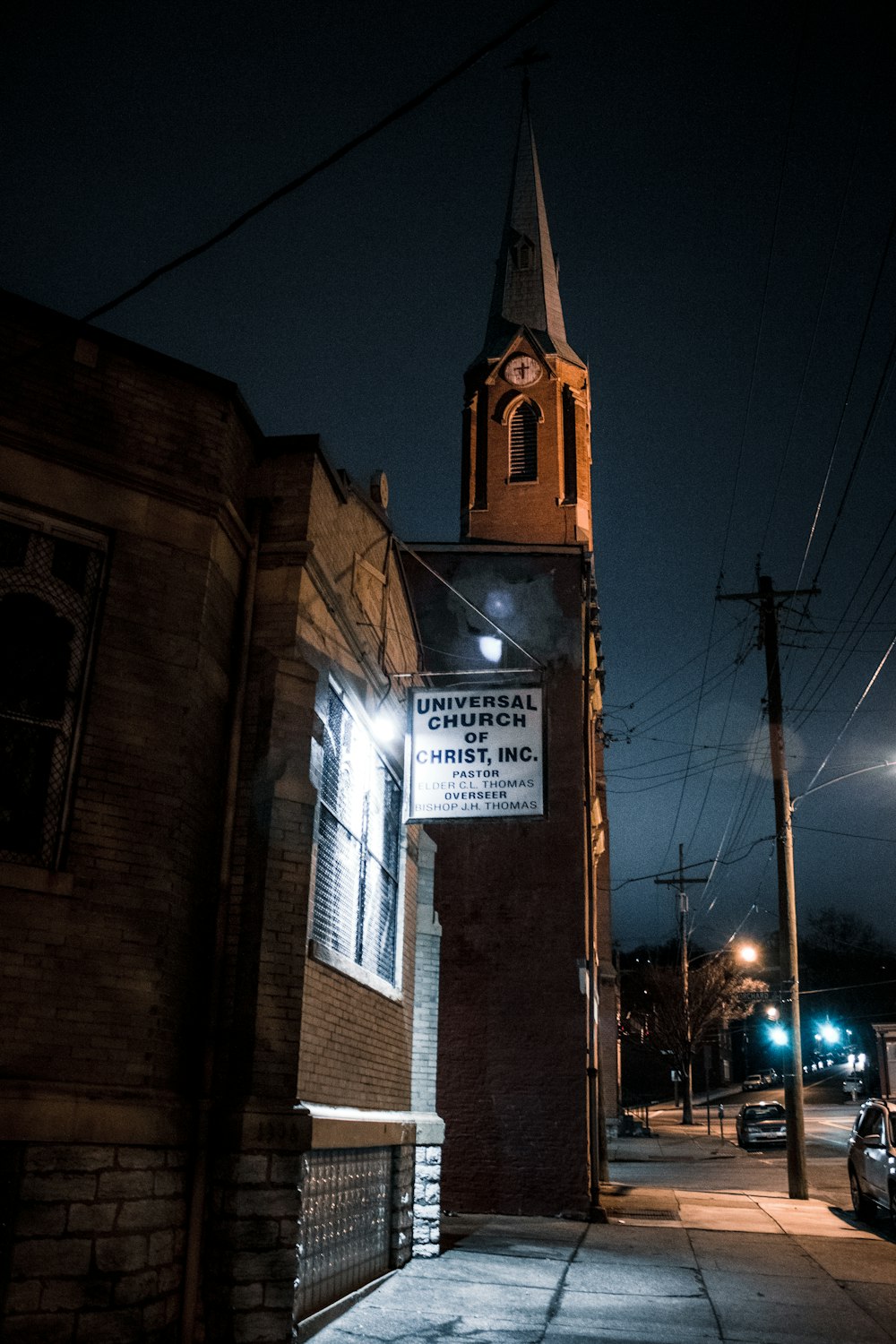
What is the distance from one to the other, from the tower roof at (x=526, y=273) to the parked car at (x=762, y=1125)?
2339 cm

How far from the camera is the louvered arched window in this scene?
30.0 meters

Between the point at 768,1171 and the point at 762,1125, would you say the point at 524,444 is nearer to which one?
the point at 768,1171

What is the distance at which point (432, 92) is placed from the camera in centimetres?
716

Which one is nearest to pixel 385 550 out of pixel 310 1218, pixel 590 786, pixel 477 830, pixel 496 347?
pixel 310 1218

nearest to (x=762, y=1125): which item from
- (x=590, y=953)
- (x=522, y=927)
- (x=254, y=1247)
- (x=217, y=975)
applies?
(x=590, y=953)

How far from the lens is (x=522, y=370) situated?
31297 millimetres

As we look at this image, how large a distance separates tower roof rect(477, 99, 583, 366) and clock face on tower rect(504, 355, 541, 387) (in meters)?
0.62

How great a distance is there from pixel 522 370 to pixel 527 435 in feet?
7.40

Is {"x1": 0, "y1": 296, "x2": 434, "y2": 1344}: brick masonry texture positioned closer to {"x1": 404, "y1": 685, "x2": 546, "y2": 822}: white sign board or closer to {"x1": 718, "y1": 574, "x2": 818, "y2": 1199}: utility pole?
{"x1": 404, "y1": 685, "x2": 546, "y2": 822}: white sign board

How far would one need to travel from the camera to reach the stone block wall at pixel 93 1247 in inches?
233

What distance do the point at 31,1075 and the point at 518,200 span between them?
37606 mm

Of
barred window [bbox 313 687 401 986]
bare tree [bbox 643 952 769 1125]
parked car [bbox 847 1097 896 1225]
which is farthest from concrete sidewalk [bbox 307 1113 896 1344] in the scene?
bare tree [bbox 643 952 769 1125]

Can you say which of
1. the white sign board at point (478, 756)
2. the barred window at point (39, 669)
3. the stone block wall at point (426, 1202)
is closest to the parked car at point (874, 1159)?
the stone block wall at point (426, 1202)

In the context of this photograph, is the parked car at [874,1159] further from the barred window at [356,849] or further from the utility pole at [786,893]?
the barred window at [356,849]
